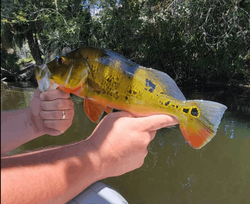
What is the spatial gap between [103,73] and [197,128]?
0.49 metres

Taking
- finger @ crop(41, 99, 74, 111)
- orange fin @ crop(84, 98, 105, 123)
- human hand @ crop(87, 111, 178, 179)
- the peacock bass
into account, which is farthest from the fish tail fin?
finger @ crop(41, 99, 74, 111)

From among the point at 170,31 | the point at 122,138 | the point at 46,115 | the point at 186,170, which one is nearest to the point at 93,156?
the point at 122,138

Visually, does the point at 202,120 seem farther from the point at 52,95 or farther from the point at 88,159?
the point at 52,95

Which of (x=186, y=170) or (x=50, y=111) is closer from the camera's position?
(x=50, y=111)

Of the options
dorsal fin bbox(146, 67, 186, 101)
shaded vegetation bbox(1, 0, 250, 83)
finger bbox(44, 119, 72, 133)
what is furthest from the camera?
shaded vegetation bbox(1, 0, 250, 83)

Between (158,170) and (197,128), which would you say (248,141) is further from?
(197,128)

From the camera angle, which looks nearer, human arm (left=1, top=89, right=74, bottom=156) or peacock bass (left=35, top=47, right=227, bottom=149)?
human arm (left=1, top=89, right=74, bottom=156)

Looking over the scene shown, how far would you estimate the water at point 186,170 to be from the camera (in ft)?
7.16

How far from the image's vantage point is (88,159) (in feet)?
2.64

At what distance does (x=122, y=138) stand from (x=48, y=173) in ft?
1.00

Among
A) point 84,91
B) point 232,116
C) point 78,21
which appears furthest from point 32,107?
point 232,116

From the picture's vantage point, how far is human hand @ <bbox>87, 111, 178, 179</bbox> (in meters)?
0.82

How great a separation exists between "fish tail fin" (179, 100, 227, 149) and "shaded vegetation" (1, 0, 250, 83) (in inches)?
122

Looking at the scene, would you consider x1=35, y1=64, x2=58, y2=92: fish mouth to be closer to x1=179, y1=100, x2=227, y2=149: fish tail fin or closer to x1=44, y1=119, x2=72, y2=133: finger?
x1=44, y1=119, x2=72, y2=133: finger
